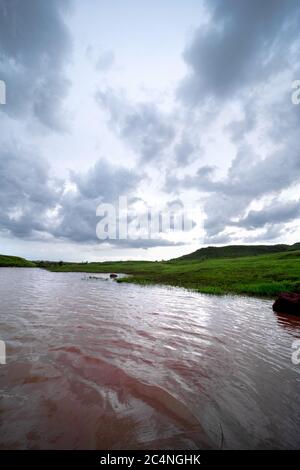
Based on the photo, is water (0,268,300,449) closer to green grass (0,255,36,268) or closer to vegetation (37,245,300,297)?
vegetation (37,245,300,297)

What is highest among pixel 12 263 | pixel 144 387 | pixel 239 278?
pixel 12 263

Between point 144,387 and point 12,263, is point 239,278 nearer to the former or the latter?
point 144,387

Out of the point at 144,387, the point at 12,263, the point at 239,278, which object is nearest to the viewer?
the point at 144,387

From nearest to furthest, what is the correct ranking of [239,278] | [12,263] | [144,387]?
[144,387] → [239,278] → [12,263]

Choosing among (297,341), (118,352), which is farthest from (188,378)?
(297,341)

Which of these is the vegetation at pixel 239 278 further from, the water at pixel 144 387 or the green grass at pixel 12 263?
the green grass at pixel 12 263

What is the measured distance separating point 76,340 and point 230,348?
574 cm

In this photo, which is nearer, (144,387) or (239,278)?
(144,387)

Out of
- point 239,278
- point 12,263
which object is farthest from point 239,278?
point 12,263

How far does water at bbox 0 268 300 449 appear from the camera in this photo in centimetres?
359

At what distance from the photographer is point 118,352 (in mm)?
7125

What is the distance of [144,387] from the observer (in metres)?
5.09

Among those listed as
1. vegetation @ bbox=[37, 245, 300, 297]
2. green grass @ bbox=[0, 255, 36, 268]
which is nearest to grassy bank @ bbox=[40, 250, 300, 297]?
vegetation @ bbox=[37, 245, 300, 297]
